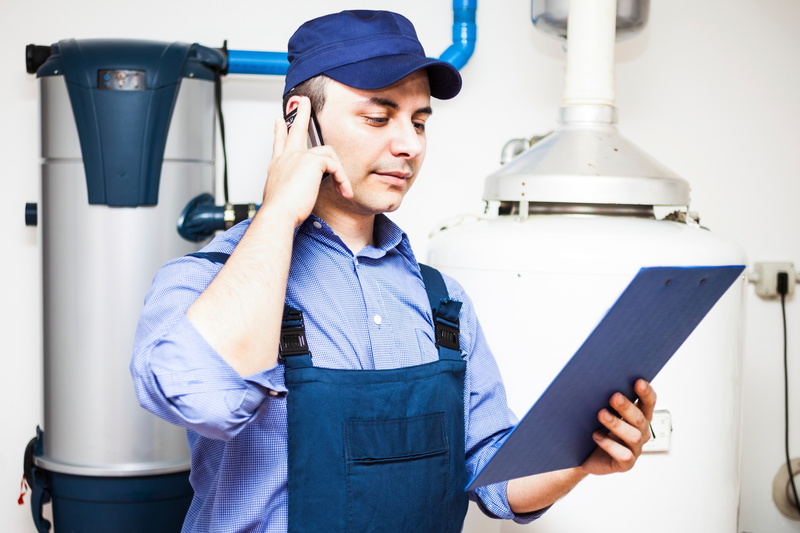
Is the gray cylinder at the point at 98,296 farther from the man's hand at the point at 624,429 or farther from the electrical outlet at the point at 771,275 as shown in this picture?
Result: the electrical outlet at the point at 771,275

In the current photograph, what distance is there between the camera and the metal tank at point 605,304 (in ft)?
4.93

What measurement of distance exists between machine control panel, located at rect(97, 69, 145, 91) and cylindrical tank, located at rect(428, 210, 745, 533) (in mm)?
719

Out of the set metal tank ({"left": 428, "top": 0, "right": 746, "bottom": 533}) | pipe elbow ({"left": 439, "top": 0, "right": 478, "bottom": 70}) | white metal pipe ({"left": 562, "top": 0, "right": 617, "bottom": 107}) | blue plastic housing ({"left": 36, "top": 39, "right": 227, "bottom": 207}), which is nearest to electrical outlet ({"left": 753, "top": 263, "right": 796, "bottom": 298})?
metal tank ({"left": 428, "top": 0, "right": 746, "bottom": 533})

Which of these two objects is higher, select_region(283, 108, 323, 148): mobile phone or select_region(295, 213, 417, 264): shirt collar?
select_region(283, 108, 323, 148): mobile phone

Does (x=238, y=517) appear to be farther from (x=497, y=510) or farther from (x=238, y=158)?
(x=238, y=158)

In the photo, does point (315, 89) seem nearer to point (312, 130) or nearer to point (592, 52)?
point (312, 130)

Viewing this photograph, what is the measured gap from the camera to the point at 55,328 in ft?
5.46

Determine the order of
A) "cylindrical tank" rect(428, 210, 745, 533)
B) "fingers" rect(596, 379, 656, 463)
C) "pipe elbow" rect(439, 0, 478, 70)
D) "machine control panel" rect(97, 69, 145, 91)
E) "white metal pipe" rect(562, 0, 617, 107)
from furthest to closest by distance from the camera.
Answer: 1. "pipe elbow" rect(439, 0, 478, 70)
2. "white metal pipe" rect(562, 0, 617, 107)
3. "machine control panel" rect(97, 69, 145, 91)
4. "cylindrical tank" rect(428, 210, 745, 533)
5. "fingers" rect(596, 379, 656, 463)

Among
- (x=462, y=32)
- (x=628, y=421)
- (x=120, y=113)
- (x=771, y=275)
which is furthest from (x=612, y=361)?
(x=771, y=275)

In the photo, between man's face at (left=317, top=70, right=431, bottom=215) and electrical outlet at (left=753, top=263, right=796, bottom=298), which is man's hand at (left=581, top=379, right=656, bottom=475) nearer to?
man's face at (left=317, top=70, right=431, bottom=215)

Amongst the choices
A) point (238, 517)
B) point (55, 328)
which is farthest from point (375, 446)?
point (55, 328)

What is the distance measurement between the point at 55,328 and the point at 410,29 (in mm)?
987

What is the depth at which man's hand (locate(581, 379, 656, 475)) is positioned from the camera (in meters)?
0.96

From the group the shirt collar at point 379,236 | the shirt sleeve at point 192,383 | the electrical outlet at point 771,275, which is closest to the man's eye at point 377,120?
the shirt collar at point 379,236
